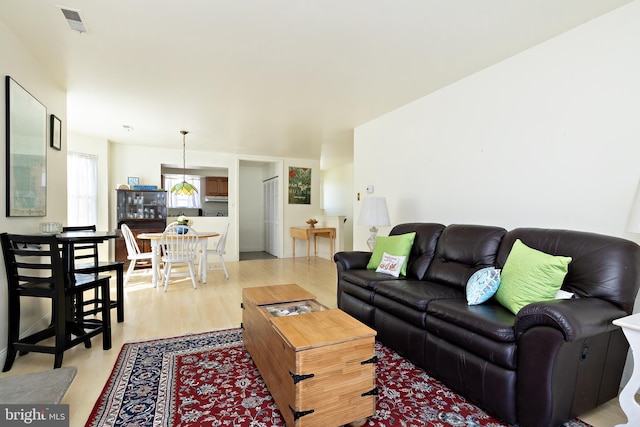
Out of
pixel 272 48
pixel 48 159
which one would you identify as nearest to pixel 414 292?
pixel 272 48

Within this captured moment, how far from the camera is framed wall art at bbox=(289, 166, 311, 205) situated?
738 cm

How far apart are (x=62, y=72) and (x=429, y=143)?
374 cm

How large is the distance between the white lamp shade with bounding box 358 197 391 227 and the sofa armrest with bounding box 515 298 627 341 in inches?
80.7

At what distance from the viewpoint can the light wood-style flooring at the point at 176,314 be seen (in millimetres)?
1758

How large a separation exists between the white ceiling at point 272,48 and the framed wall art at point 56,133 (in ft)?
1.38

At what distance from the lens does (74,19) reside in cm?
209

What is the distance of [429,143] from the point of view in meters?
3.43

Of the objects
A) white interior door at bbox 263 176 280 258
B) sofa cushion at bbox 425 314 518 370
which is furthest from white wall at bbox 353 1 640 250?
white interior door at bbox 263 176 280 258

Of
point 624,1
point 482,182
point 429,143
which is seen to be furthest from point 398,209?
point 624,1

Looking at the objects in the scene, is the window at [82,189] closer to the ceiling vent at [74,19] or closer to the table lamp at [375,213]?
the ceiling vent at [74,19]

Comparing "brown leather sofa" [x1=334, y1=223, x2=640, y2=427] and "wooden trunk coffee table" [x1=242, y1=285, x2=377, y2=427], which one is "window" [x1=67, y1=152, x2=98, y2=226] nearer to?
"wooden trunk coffee table" [x1=242, y1=285, x2=377, y2=427]

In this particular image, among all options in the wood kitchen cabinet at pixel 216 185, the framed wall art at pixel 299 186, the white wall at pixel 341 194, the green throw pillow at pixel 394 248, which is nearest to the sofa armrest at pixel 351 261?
the green throw pillow at pixel 394 248

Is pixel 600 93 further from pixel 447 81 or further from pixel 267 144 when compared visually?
pixel 267 144

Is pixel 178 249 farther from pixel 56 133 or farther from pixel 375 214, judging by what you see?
pixel 375 214
